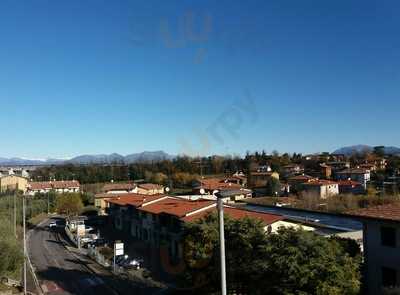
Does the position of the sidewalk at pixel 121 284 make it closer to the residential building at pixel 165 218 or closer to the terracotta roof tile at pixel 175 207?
the residential building at pixel 165 218

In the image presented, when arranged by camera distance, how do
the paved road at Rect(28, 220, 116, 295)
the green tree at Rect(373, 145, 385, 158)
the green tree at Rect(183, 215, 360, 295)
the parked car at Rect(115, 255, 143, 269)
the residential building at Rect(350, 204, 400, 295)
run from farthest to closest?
the green tree at Rect(373, 145, 385, 158)
the parked car at Rect(115, 255, 143, 269)
the paved road at Rect(28, 220, 116, 295)
the residential building at Rect(350, 204, 400, 295)
the green tree at Rect(183, 215, 360, 295)

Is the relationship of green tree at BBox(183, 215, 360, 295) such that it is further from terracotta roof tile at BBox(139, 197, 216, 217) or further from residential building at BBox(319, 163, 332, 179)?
residential building at BBox(319, 163, 332, 179)

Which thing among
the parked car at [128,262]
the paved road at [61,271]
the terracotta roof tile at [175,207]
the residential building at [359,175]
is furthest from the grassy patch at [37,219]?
the residential building at [359,175]

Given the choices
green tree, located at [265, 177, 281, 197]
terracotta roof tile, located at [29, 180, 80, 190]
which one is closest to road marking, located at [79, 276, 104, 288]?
green tree, located at [265, 177, 281, 197]

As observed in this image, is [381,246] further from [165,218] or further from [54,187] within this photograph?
[54,187]

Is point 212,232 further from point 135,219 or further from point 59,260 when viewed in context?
point 135,219

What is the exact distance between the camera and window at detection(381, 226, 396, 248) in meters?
17.1

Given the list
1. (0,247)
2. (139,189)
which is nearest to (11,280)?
(0,247)

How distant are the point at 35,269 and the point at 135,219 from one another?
45.1ft

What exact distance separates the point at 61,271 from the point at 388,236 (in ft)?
80.3

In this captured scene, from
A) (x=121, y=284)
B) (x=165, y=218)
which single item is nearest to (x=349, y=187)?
(x=165, y=218)

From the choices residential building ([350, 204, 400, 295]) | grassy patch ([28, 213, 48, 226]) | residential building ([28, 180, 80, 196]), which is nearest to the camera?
Result: residential building ([350, 204, 400, 295])

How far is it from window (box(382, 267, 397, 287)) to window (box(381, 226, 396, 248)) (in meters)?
0.99

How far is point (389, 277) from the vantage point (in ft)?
57.1
